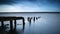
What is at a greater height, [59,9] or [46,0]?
[46,0]

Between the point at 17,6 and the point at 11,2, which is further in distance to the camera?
the point at 17,6

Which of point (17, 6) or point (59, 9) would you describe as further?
point (17, 6)

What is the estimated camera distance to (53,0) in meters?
1.60

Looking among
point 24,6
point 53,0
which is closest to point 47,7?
point 53,0

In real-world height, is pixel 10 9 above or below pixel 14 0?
below

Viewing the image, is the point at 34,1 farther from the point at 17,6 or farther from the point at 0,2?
the point at 0,2

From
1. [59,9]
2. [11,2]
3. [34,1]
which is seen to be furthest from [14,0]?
[59,9]

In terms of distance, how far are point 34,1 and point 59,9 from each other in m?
0.49

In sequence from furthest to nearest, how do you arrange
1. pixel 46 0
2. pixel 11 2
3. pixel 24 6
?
1. pixel 24 6
2. pixel 11 2
3. pixel 46 0

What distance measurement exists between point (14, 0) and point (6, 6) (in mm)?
277

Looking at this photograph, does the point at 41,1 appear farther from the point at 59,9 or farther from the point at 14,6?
the point at 14,6

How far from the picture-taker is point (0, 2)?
1647 mm

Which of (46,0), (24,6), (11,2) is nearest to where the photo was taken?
(46,0)

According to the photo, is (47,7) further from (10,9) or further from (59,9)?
(10,9)
